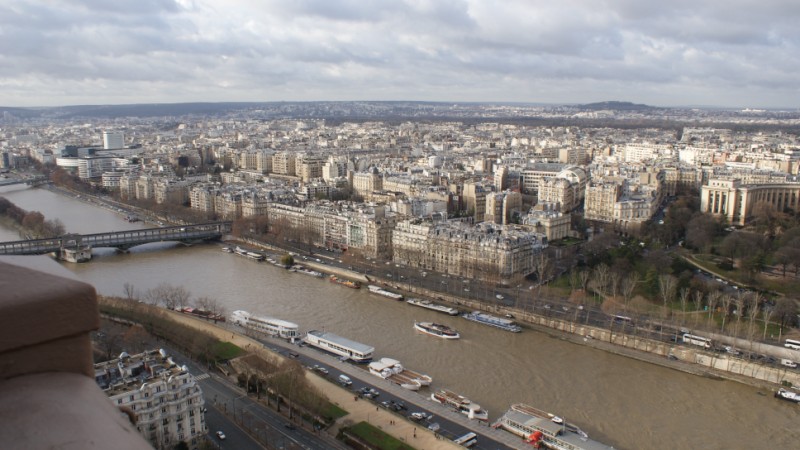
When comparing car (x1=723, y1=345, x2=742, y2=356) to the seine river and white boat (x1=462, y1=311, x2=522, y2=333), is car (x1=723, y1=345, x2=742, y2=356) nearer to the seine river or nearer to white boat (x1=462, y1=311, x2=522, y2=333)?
the seine river

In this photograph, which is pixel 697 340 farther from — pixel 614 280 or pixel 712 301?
pixel 614 280

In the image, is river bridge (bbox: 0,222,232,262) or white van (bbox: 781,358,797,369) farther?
river bridge (bbox: 0,222,232,262)

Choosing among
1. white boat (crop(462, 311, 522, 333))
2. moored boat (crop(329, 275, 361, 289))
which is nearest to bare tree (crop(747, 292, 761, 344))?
white boat (crop(462, 311, 522, 333))

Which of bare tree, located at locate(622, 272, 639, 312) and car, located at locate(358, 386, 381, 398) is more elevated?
bare tree, located at locate(622, 272, 639, 312)

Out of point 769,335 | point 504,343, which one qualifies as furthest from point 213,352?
point 769,335

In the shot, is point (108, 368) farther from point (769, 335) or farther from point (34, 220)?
point (34, 220)

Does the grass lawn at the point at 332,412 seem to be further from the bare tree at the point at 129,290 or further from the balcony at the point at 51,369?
the balcony at the point at 51,369

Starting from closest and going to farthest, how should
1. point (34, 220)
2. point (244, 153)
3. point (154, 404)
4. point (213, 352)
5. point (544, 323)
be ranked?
1. point (154, 404)
2. point (213, 352)
3. point (544, 323)
4. point (34, 220)
5. point (244, 153)
